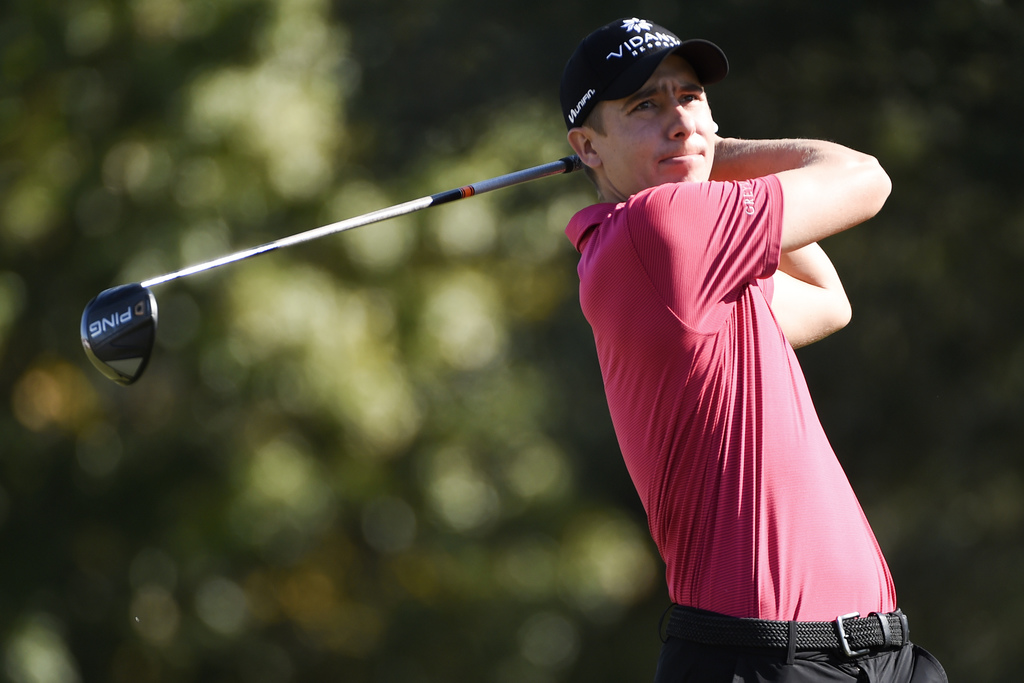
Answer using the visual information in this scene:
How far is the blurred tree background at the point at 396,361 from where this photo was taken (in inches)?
212

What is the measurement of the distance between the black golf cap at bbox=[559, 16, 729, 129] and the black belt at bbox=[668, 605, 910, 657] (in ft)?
2.80

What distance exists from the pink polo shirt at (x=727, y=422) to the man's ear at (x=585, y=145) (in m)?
0.32

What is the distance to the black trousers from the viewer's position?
4.90ft

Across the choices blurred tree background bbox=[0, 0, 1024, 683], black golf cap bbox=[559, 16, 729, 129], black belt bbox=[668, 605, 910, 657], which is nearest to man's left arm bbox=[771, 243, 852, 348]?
black golf cap bbox=[559, 16, 729, 129]

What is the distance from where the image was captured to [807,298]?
82.2 inches

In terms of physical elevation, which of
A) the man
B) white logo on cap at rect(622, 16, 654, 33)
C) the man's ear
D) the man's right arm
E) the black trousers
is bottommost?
the black trousers

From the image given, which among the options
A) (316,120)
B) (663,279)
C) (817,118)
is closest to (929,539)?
(817,118)

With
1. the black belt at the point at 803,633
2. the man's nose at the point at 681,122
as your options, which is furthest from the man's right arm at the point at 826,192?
the black belt at the point at 803,633

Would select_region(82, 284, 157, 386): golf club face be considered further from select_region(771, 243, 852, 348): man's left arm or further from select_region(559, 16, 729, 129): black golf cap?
select_region(771, 243, 852, 348): man's left arm

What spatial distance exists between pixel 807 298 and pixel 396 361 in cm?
362

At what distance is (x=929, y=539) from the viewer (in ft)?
18.0

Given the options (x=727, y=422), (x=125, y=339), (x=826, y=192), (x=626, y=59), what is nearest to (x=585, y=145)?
(x=626, y=59)

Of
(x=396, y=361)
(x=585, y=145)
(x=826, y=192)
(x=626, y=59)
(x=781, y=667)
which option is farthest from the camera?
(x=396, y=361)

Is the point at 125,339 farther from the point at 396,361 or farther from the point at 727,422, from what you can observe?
the point at 396,361
